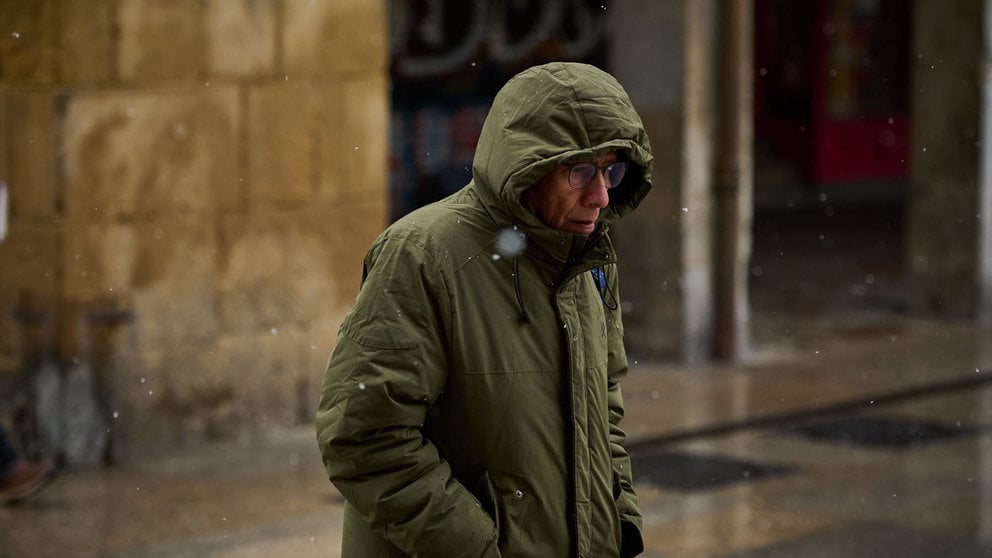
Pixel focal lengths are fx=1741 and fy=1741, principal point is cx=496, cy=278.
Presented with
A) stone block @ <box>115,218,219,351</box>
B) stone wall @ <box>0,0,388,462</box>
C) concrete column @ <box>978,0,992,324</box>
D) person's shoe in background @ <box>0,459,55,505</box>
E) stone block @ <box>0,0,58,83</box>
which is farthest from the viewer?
concrete column @ <box>978,0,992,324</box>

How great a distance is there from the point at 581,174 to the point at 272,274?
5.73 metres

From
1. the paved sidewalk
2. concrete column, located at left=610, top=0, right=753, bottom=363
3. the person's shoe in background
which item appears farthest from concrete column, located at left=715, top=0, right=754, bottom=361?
the person's shoe in background

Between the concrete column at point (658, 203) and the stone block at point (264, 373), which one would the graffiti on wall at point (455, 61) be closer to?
the concrete column at point (658, 203)

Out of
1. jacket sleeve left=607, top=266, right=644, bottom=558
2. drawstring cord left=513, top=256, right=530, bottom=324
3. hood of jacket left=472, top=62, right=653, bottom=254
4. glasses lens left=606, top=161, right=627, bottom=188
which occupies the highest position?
hood of jacket left=472, top=62, right=653, bottom=254

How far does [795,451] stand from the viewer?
8844 mm

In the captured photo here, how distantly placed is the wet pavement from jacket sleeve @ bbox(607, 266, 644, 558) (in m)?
3.24

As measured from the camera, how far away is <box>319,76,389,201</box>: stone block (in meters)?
9.02

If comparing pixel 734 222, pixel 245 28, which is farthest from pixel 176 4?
pixel 734 222

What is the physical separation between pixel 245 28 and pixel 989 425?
4.47 m

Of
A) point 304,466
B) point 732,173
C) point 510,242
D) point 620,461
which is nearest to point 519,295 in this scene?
point 510,242

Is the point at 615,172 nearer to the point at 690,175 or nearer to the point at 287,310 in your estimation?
the point at 287,310

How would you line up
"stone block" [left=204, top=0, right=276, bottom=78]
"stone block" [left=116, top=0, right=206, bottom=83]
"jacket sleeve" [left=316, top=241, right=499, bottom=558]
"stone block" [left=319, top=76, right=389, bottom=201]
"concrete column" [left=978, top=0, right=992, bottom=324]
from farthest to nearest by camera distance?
"concrete column" [left=978, top=0, right=992, bottom=324] < "stone block" [left=319, top=76, right=389, bottom=201] < "stone block" [left=204, top=0, right=276, bottom=78] < "stone block" [left=116, top=0, right=206, bottom=83] < "jacket sleeve" [left=316, top=241, right=499, bottom=558]

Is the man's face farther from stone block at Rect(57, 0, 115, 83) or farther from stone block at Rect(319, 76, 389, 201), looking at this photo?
stone block at Rect(319, 76, 389, 201)

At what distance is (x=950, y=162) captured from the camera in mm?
13031
